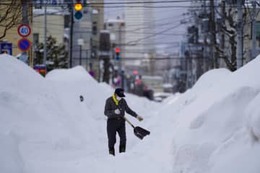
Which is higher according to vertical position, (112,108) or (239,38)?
(239,38)

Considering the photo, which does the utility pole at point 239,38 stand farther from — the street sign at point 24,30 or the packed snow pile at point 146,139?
the street sign at point 24,30

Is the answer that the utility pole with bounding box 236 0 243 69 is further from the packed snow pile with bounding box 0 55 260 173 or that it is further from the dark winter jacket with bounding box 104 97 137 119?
the dark winter jacket with bounding box 104 97 137 119

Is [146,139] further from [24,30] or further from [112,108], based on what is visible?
[24,30]

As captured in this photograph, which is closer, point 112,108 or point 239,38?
point 112,108

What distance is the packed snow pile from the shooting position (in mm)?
7637

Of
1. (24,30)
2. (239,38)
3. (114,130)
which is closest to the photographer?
(114,130)

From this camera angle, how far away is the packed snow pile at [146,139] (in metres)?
7.64

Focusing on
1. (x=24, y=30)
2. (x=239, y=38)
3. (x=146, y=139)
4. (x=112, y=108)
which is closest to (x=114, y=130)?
(x=112, y=108)

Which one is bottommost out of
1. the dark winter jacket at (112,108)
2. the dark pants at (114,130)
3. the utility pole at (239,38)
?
the dark pants at (114,130)

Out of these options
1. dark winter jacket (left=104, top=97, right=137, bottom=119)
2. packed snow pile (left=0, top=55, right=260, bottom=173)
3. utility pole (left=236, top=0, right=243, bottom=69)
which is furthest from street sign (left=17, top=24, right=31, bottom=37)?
dark winter jacket (left=104, top=97, right=137, bottom=119)

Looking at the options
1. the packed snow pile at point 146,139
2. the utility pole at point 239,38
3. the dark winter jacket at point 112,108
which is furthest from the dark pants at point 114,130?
the utility pole at point 239,38

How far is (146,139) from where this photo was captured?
39.8 ft

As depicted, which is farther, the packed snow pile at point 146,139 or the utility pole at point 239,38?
the utility pole at point 239,38

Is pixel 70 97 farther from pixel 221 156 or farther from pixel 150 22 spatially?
pixel 150 22
